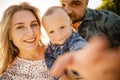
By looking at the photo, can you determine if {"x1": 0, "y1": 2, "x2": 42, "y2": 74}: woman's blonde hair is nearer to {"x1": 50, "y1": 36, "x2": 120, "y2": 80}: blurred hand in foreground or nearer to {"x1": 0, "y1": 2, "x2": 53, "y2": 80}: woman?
{"x1": 0, "y1": 2, "x2": 53, "y2": 80}: woman

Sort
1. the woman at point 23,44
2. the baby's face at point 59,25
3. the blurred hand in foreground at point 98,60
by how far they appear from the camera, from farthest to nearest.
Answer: the woman at point 23,44 → the baby's face at point 59,25 → the blurred hand in foreground at point 98,60

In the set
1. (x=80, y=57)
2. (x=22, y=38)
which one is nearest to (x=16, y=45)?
(x=22, y=38)

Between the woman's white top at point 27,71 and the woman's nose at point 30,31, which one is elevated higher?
the woman's nose at point 30,31

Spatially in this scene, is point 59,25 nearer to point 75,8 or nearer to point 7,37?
point 75,8

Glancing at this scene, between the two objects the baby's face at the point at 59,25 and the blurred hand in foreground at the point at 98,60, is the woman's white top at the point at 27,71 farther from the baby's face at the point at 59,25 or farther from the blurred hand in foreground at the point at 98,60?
the blurred hand in foreground at the point at 98,60

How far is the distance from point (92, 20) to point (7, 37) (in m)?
0.22

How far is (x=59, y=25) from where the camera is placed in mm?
750

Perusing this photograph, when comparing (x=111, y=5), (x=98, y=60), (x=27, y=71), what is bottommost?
(x=27, y=71)

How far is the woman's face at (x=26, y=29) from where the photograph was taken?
85 centimetres

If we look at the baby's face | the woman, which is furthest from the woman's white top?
the baby's face

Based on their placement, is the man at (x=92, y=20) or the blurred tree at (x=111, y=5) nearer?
the man at (x=92, y=20)

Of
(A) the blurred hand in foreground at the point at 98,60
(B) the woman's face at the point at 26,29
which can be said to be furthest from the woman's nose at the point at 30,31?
(A) the blurred hand in foreground at the point at 98,60

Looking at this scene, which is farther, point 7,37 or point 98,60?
point 7,37

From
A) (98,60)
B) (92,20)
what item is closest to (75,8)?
(92,20)
